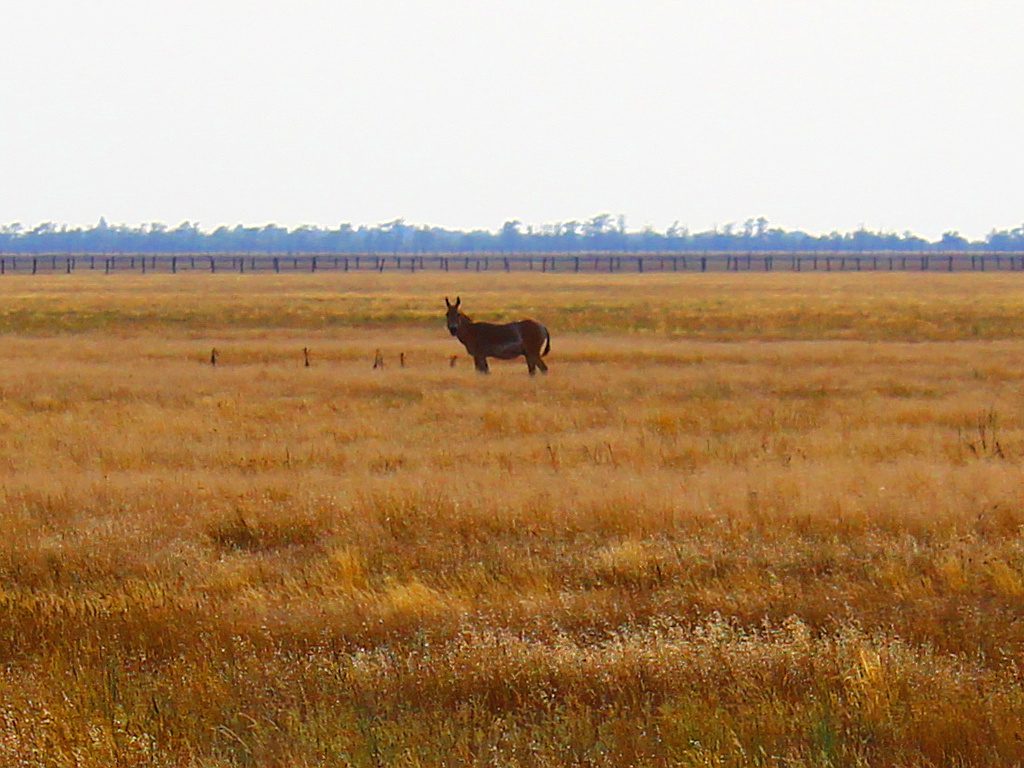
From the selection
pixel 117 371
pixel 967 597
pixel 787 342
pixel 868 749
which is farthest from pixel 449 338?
pixel 868 749

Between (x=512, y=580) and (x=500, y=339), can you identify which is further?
(x=500, y=339)

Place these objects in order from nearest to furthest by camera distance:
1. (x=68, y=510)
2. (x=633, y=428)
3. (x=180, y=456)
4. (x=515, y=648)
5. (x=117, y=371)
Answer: (x=515, y=648), (x=68, y=510), (x=180, y=456), (x=633, y=428), (x=117, y=371)

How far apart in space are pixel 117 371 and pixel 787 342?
18.3 metres

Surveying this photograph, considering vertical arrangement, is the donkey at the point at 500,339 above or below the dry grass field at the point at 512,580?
above

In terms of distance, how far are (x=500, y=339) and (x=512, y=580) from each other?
1846 centimetres

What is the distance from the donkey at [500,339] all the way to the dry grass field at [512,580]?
143 inches

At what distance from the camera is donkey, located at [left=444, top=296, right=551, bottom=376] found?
27531 millimetres

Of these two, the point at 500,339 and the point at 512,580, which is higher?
the point at 500,339

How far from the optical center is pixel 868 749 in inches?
241

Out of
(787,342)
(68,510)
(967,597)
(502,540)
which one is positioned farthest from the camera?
(787,342)

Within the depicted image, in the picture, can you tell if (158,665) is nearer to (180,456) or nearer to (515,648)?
(515,648)

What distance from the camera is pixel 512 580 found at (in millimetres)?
9438

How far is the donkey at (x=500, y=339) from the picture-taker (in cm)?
2753

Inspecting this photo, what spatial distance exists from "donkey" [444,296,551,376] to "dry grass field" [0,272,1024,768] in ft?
11.9
